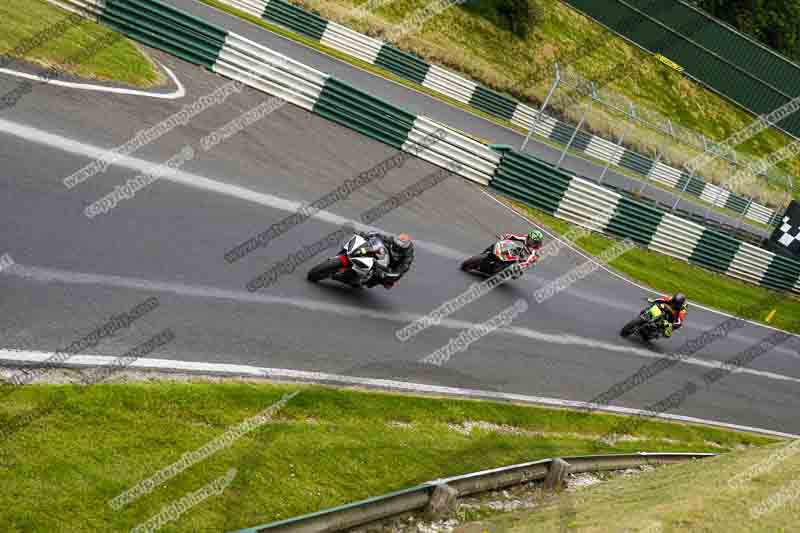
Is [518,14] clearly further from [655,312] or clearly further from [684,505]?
[684,505]

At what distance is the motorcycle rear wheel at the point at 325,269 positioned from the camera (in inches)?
488

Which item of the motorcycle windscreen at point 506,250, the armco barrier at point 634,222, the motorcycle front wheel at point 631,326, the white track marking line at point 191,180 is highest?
the armco barrier at point 634,222

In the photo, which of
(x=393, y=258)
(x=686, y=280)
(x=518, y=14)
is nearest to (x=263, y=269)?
(x=393, y=258)

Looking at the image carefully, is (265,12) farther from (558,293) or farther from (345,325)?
(345,325)

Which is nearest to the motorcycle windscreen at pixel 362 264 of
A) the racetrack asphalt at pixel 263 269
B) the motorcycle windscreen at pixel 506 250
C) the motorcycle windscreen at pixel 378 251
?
the motorcycle windscreen at pixel 378 251

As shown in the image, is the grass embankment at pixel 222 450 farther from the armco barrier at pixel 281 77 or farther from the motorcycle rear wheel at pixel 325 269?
the armco barrier at pixel 281 77

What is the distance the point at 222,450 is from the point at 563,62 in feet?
127

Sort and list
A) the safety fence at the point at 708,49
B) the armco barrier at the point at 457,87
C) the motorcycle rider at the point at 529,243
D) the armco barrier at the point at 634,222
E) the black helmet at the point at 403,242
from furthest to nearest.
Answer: the safety fence at the point at 708,49 < the armco barrier at the point at 457,87 < the armco barrier at the point at 634,222 < the motorcycle rider at the point at 529,243 < the black helmet at the point at 403,242

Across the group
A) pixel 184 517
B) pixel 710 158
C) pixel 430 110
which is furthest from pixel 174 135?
pixel 710 158

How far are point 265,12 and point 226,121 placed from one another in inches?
547

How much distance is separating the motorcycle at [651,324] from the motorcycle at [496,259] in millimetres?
3736

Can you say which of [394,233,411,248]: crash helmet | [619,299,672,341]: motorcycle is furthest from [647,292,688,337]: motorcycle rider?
[394,233,411,248]: crash helmet

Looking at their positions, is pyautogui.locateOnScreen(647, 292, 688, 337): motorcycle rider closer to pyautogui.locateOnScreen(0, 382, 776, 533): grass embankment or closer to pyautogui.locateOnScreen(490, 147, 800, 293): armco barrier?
pyautogui.locateOnScreen(490, 147, 800, 293): armco barrier

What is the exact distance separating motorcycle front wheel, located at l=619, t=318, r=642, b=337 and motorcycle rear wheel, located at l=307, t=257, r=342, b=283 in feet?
29.4
